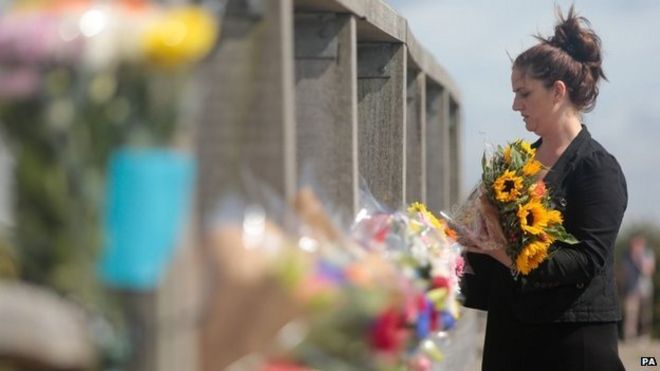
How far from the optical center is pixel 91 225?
9.80 feet

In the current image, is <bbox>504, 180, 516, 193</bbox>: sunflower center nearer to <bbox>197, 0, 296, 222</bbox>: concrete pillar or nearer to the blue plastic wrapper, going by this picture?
<bbox>197, 0, 296, 222</bbox>: concrete pillar

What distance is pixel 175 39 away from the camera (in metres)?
2.95

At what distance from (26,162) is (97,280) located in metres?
0.25

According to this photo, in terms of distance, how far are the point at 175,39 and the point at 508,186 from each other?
3.53 meters

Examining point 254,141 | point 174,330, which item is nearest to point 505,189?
point 254,141

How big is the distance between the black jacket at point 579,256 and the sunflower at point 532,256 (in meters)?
0.03

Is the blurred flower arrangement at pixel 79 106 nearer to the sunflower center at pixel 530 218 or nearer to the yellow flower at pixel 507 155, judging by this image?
the sunflower center at pixel 530 218

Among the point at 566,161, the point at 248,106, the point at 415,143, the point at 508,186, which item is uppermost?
the point at 415,143

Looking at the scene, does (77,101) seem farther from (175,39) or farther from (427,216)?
(427,216)

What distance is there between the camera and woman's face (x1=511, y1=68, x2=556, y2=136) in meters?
6.57

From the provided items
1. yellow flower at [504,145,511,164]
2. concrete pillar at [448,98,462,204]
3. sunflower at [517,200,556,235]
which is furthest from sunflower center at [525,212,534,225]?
concrete pillar at [448,98,462,204]

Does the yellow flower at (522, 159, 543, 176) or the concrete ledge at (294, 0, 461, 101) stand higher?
the concrete ledge at (294, 0, 461, 101)

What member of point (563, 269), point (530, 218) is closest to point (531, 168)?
point (530, 218)

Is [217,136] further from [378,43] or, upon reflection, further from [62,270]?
[378,43]
